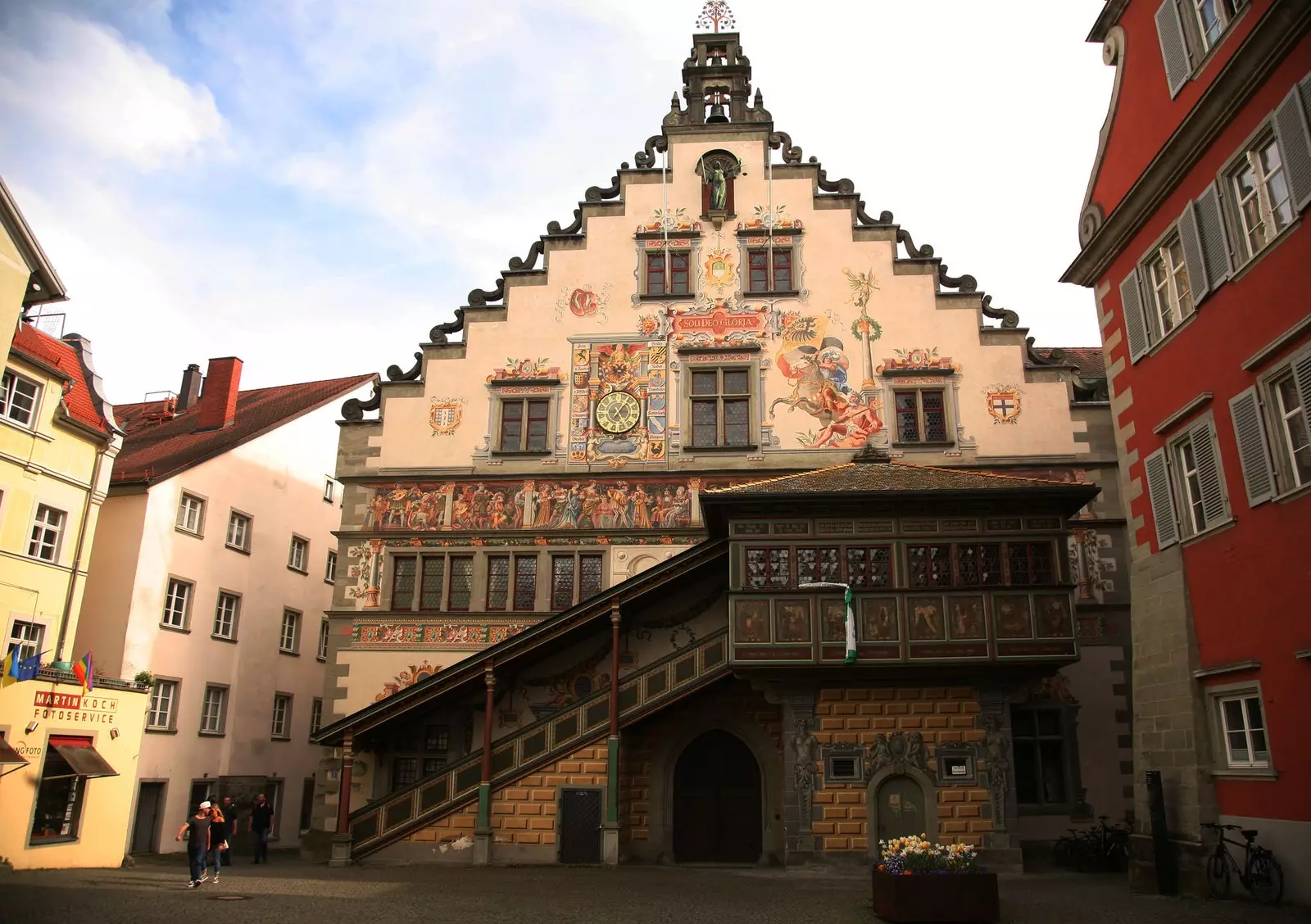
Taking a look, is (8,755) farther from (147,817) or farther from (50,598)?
(147,817)

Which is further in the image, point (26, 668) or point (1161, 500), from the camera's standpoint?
point (26, 668)

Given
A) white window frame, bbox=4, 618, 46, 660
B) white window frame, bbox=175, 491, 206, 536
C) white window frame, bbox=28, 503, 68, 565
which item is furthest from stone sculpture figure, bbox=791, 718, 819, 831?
white window frame, bbox=175, 491, 206, 536

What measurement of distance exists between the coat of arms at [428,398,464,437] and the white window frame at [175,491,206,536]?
7156mm

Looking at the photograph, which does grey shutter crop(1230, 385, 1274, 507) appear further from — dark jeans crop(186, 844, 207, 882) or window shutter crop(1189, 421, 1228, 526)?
dark jeans crop(186, 844, 207, 882)

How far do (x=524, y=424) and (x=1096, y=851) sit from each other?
42.8 feet

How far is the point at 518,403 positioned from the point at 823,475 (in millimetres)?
7320

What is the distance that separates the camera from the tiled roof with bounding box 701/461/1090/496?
16.9 meters

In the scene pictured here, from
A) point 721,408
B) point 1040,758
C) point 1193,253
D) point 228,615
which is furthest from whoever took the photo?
point 228,615

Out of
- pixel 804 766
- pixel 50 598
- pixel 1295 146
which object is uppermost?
pixel 1295 146

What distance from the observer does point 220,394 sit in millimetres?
29875

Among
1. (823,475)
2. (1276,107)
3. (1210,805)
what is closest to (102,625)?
(823,475)

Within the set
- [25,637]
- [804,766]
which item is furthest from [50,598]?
[804,766]

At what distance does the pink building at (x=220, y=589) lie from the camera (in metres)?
23.8

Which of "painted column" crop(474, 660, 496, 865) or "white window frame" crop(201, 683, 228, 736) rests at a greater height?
"white window frame" crop(201, 683, 228, 736)
